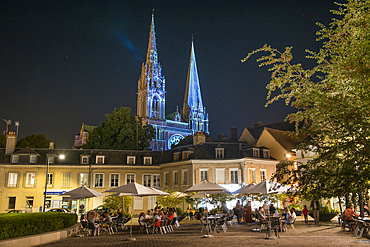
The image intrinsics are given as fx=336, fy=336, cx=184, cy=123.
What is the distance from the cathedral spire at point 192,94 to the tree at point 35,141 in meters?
53.6

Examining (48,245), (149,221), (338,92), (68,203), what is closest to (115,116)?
(68,203)

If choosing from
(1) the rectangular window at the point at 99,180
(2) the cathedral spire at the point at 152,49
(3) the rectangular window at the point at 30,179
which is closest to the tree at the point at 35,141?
(3) the rectangular window at the point at 30,179

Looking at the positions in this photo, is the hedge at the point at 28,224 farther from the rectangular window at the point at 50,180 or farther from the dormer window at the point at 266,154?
the dormer window at the point at 266,154

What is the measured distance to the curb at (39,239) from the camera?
10.3 meters

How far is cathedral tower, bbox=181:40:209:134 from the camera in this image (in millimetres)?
102125

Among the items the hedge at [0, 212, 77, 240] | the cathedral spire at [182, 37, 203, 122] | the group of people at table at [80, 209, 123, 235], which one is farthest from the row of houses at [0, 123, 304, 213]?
the cathedral spire at [182, 37, 203, 122]

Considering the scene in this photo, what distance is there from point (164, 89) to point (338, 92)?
275ft

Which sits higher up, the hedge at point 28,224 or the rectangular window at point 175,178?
the rectangular window at point 175,178

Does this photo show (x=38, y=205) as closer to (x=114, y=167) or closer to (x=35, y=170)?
(x=35, y=170)

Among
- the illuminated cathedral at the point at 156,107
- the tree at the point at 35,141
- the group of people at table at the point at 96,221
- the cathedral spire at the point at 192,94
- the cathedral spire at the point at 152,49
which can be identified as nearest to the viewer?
the group of people at table at the point at 96,221

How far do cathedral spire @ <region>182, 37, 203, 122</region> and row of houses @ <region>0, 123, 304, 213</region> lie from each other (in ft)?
216

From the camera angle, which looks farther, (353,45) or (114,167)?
(114,167)

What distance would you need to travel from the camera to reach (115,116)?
151 feet

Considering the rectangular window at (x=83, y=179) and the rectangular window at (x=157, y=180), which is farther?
the rectangular window at (x=157, y=180)
